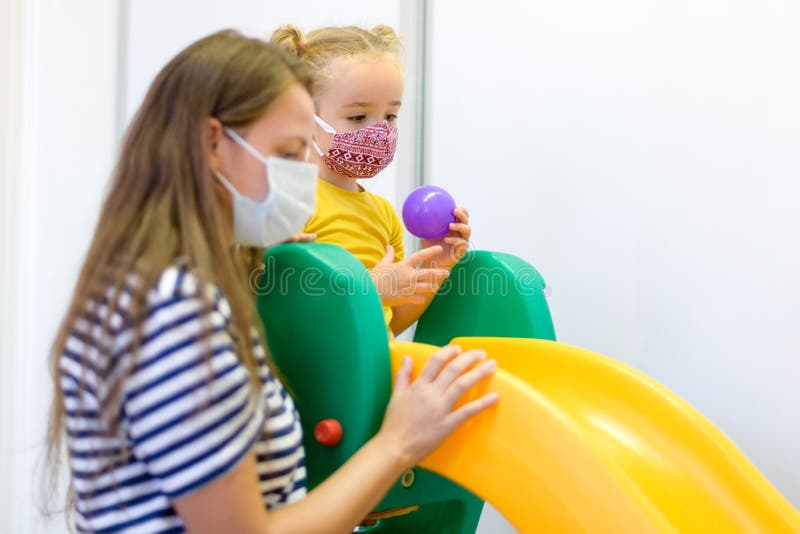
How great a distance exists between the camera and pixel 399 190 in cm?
195

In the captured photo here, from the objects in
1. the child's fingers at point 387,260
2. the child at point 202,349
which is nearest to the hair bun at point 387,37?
the child's fingers at point 387,260

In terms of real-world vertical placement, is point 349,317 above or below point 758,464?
above

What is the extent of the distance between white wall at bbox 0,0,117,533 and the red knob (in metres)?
1.09

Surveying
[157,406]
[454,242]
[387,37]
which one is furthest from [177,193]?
[387,37]

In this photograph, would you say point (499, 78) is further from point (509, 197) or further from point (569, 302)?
point (569, 302)

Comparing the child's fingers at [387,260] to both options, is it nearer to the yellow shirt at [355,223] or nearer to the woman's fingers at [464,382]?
the yellow shirt at [355,223]

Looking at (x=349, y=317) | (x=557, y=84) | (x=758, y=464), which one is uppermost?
(x=557, y=84)

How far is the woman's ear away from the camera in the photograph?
77 centimetres

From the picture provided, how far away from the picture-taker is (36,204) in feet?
5.96

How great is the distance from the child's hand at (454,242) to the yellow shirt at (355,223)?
113 mm

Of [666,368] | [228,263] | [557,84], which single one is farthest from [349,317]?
[557,84]

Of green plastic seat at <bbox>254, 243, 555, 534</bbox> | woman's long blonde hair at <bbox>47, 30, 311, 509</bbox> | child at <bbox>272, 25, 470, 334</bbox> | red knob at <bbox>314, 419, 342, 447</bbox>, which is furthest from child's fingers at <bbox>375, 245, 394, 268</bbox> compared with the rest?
woman's long blonde hair at <bbox>47, 30, 311, 509</bbox>

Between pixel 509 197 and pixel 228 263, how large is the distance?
3.69ft

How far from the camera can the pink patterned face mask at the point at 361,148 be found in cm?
131
